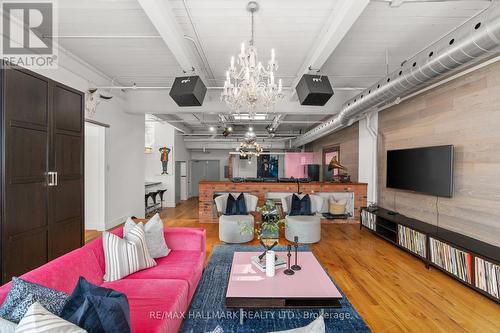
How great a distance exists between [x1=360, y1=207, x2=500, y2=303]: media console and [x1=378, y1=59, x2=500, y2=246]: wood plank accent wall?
223mm

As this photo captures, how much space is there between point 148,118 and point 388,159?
712 centimetres

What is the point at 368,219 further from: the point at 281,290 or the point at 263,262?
the point at 281,290

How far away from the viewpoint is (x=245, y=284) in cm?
229

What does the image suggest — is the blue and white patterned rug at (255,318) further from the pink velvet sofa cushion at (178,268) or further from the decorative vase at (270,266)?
the decorative vase at (270,266)

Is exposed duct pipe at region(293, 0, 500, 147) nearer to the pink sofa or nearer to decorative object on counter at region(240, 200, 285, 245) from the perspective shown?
decorative object on counter at region(240, 200, 285, 245)

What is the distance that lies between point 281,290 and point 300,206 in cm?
310

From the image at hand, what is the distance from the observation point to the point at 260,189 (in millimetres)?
6285

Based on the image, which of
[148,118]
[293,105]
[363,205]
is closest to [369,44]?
[293,105]

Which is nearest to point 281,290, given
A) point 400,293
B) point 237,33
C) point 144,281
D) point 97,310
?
point 144,281

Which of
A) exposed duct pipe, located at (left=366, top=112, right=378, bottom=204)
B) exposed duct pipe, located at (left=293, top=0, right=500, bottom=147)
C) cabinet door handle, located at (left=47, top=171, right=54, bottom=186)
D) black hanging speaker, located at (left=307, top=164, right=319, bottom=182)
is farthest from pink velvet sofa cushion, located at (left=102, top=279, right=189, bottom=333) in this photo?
black hanging speaker, located at (left=307, top=164, right=319, bottom=182)

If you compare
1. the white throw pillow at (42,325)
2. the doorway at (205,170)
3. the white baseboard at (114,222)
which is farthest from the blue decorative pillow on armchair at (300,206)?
the doorway at (205,170)

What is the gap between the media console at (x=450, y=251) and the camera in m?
2.68

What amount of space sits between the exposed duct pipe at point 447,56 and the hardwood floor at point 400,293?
2.54m

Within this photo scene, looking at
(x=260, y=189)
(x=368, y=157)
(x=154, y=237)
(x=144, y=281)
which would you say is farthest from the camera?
(x=260, y=189)
